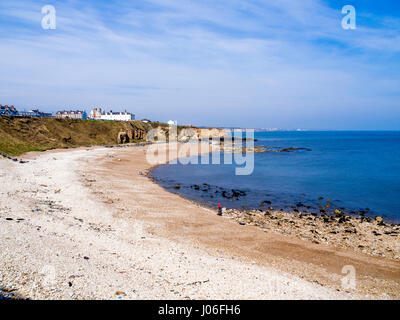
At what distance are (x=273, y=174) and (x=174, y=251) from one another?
101 feet

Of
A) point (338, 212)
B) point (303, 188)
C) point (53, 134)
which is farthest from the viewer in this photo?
point (53, 134)

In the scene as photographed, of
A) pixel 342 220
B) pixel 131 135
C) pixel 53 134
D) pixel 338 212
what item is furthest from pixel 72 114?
pixel 342 220

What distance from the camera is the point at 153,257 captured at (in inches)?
399

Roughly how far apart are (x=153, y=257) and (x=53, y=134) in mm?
58997

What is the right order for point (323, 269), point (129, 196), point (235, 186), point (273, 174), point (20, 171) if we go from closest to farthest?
point (323, 269)
point (129, 196)
point (20, 171)
point (235, 186)
point (273, 174)

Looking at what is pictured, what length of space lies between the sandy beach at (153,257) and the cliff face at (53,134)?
30.7 m

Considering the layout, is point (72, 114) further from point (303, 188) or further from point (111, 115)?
point (303, 188)

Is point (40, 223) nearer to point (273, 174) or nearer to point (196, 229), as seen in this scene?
point (196, 229)

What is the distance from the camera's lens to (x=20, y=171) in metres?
23.7

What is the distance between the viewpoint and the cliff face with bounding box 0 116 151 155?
45.7 metres

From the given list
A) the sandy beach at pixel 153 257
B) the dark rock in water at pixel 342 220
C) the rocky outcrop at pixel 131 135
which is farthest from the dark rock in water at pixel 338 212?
the rocky outcrop at pixel 131 135

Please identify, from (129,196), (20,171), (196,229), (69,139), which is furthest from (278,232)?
(69,139)

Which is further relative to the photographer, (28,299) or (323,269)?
(323,269)

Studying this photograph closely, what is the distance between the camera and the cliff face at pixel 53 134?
45.7 meters
